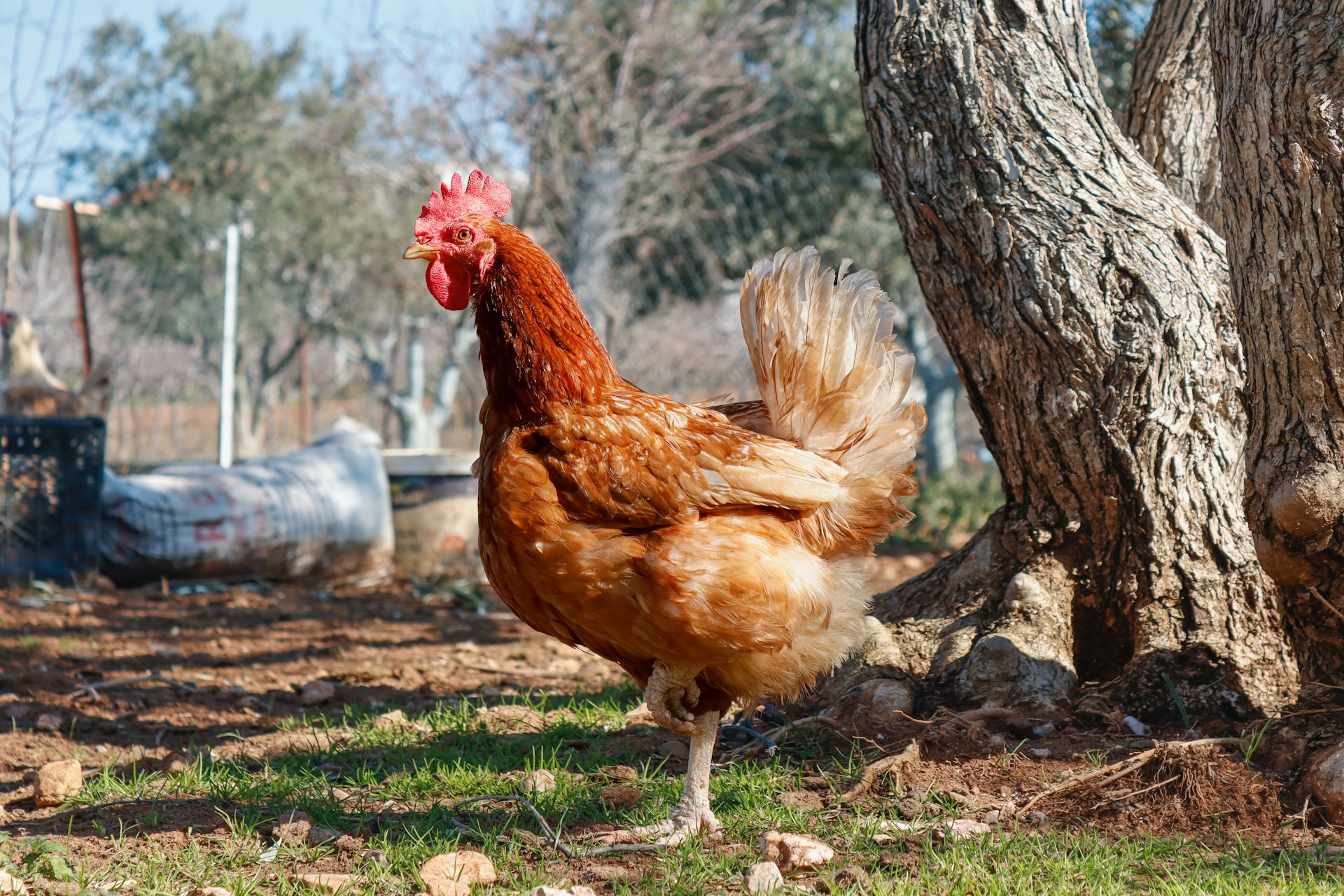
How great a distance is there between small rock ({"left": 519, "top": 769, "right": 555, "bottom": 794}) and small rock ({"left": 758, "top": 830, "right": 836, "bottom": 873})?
0.78 m

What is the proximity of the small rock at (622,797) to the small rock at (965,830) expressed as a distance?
0.87m

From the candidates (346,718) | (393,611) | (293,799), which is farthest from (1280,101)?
(393,611)

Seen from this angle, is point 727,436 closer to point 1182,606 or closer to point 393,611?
point 1182,606

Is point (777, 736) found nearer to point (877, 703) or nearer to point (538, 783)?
point (877, 703)

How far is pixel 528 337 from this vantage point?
2.81 m

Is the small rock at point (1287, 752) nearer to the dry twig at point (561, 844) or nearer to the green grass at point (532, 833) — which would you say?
the green grass at point (532, 833)

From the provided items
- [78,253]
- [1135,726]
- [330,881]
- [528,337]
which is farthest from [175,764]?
[78,253]

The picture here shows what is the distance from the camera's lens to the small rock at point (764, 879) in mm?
2293

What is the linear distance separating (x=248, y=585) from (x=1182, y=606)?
19.3 ft

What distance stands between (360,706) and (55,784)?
130 cm

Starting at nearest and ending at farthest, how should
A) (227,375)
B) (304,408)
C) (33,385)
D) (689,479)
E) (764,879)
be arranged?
(764,879)
(689,479)
(33,385)
(227,375)
(304,408)

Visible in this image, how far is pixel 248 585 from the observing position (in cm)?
685

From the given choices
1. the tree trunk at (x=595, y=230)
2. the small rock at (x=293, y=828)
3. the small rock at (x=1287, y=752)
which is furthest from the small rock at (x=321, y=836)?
the tree trunk at (x=595, y=230)

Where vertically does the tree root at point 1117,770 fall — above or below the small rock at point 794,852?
above
